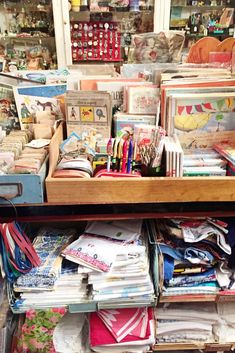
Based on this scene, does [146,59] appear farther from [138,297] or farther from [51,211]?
[138,297]

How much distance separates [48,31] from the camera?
263cm

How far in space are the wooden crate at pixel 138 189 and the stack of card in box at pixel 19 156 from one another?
0.18 ft

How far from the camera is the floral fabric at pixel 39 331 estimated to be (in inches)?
35.6

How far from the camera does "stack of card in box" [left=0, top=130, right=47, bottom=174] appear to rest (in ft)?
2.46

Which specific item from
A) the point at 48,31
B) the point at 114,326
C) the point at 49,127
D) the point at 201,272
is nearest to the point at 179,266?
the point at 201,272

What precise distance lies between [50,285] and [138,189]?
1.36ft

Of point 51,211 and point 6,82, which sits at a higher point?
point 6,82

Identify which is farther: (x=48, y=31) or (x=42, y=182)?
(x=48, y=31)

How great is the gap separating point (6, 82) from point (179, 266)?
0.93m

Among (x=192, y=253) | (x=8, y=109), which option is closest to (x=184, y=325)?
(x=192, y=253)

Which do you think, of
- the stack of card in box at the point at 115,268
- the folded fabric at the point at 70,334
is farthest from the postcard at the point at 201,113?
the folded fabric at the point at 70,334

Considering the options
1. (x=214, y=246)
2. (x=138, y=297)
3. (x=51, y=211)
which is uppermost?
(x=51, y=211)

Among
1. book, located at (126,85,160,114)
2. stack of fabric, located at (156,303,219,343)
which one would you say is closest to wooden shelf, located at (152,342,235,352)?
stack of fabric, located at (156,303,219,343)

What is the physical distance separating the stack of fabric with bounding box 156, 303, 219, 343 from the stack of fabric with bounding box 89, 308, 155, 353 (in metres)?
0.07
